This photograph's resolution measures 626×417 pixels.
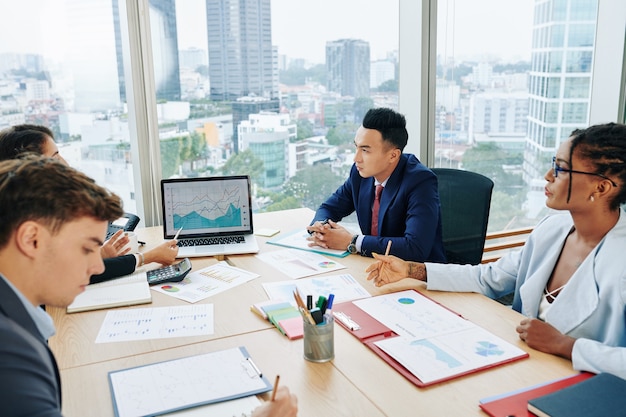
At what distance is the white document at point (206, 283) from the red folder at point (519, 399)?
39.4 inches

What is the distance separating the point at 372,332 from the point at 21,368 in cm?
97

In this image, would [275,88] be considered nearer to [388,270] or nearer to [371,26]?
[371,26]

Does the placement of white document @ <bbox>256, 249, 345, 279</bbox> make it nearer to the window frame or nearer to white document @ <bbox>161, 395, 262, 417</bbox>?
white document @ <bbox>161, 395, 262, 417</bbox>

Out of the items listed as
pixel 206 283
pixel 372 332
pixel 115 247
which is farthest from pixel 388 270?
pixel 115 247

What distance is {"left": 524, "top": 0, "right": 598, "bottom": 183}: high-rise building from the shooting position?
3.64 m

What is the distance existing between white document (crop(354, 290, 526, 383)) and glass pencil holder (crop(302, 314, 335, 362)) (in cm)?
15

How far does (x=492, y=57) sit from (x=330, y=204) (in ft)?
5.22

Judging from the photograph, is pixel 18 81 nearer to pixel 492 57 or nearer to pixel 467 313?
pixel 467 313

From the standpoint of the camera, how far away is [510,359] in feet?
4.70

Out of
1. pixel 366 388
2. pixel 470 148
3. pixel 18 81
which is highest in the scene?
pixel 18 81

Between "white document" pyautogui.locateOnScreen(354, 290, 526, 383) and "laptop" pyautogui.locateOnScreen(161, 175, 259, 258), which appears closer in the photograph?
"white document" pyautogui.locateOnScreen(354, 290, 526, 383)

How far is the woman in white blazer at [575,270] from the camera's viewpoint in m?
1.49

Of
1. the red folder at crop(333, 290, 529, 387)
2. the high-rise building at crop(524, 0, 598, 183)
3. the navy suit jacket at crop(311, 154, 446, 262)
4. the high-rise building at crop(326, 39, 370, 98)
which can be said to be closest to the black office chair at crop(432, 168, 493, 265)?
the navy suit jacket at crop(311, 154, 446, 262)

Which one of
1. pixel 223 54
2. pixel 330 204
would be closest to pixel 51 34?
pixel 223 54
